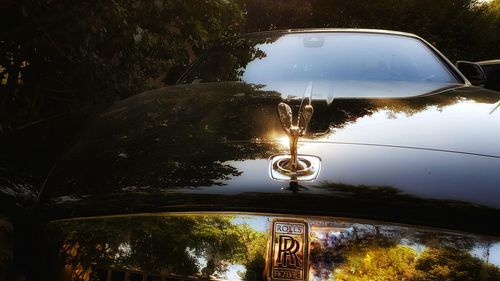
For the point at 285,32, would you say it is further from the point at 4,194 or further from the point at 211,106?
the point at 4,194

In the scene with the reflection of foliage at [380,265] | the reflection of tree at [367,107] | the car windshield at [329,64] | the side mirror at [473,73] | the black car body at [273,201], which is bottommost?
the reflection of foliage at [380,265]

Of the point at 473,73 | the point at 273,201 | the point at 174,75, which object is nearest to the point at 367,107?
the point at 273,201

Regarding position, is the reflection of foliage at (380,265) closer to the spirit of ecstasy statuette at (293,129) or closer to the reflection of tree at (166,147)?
the spirit of ecstasy statuette at (293,129)

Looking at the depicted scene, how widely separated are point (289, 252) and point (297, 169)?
0.24 metres

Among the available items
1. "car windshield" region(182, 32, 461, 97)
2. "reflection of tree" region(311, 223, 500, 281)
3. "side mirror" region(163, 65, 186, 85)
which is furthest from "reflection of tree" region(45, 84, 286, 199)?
"side mirror" region(163, 65, 186, 85)

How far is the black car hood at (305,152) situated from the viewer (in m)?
1.36

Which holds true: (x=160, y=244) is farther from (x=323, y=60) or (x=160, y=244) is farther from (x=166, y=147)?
(x=323, y=60)

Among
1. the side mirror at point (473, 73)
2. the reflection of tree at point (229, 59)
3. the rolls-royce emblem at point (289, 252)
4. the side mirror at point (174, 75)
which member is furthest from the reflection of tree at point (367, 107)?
the side mirror at point (174, 75)

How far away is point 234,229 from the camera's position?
1.37m

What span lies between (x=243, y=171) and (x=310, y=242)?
302 millimetres

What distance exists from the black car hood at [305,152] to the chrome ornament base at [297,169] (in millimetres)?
21

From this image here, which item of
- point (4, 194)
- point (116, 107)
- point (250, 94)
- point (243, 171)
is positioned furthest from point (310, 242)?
point (116, 107)

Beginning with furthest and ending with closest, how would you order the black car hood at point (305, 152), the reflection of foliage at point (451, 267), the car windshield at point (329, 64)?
the car windshield at point (329, 64), the black car hood at point (305, 152), the reflection of foliage at point (451, 267)

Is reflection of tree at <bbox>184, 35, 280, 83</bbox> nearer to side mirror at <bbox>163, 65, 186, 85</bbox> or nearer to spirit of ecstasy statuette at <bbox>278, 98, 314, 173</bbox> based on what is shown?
side mirror at <bbox>163, 65, 186, 85</bbox>
